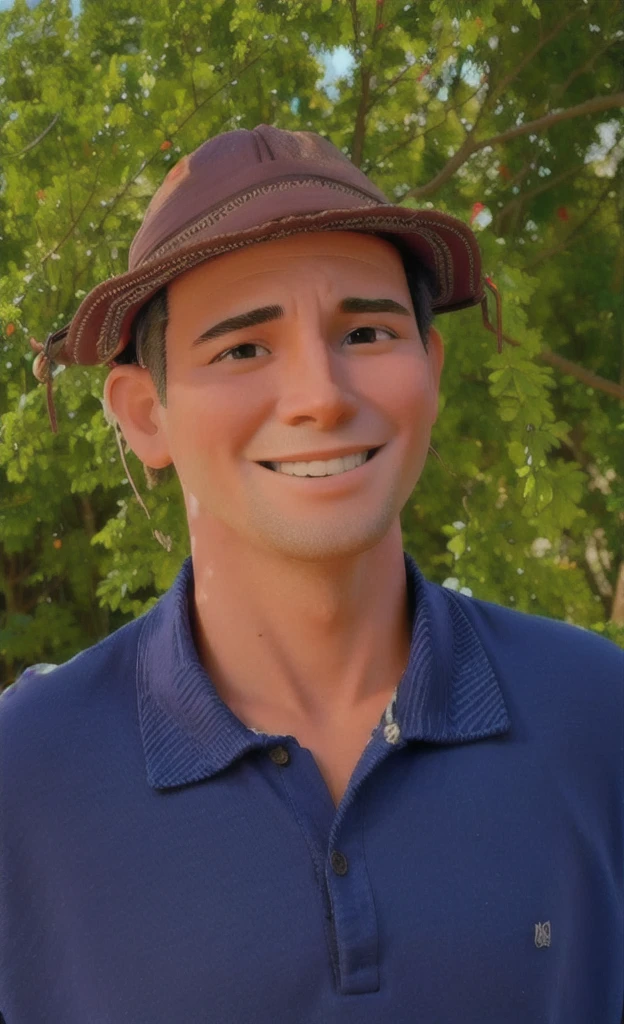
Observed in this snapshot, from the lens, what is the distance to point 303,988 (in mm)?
1260

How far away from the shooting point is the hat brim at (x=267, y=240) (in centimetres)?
131

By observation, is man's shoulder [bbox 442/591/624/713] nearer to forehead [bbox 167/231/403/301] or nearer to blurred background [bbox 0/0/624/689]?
forehead [bbox 167/231/403/301]

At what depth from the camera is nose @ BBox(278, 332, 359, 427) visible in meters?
1.29

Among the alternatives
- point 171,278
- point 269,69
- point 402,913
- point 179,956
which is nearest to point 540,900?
point 402,913

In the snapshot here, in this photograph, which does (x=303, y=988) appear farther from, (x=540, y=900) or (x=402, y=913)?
(x=540, y=900)

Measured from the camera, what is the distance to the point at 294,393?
1312mm

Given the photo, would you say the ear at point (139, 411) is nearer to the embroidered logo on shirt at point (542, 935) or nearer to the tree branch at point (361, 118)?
the embroidered logo on shirt at point (542, 935)

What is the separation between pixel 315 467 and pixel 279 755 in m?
0.39

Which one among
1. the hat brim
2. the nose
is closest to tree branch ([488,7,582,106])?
the hat brim

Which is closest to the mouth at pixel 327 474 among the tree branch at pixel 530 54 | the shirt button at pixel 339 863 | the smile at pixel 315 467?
the smile at pixel 315 467

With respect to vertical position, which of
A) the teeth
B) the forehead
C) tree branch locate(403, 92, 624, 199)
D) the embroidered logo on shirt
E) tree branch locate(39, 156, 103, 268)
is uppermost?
tree branch locate(403, 92, 624, 199)

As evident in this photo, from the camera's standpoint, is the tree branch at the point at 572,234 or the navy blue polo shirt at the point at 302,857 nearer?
the navy blue polo shirt at the point at 302,857

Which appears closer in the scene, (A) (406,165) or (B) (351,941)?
(B) (351,941)

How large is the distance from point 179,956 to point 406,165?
10.8ft
